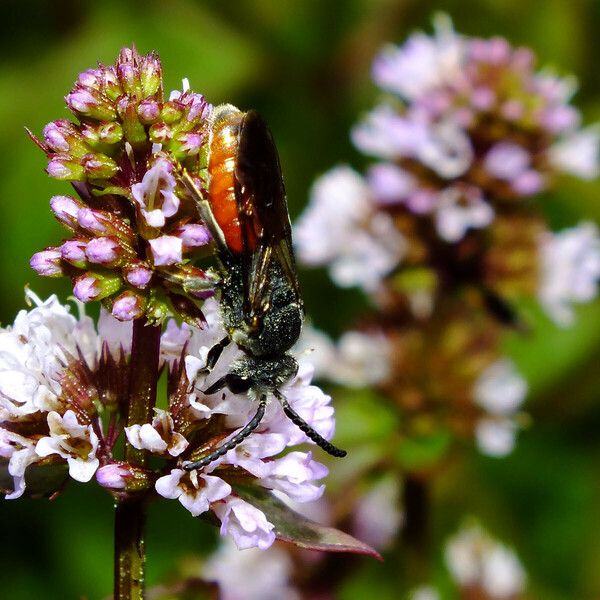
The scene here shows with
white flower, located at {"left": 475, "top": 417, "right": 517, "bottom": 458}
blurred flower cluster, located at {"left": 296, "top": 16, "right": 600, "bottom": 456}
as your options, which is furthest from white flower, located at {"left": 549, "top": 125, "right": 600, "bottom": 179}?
white flower, located at {"left": 475, "top": 417, "right": 517, "bottom": 458}

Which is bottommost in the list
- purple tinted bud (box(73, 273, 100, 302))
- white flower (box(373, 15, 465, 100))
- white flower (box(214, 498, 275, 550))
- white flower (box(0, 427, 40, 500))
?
white flower (box(214, 498, 275, 550))

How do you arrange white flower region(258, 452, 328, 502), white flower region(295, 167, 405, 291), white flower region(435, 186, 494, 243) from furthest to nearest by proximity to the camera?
white flower region(295, 167, 405, 291)
white flower region(435, 186, 494, 243)
white flower region(258, 452, 328, 502)

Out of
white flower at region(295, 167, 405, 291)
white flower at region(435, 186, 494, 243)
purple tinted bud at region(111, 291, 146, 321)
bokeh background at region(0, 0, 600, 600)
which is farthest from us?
bokeh background at region(0, 0, 600, 600)

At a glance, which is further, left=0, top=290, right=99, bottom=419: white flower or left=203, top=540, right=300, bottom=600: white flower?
left=203, top=540, right=300, bottom=600: white flower

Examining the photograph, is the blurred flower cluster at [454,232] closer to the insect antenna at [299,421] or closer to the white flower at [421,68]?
the white flower at [421,68]

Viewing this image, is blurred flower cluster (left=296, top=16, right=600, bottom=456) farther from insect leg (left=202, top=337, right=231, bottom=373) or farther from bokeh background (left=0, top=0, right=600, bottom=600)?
insect leg (left=202, top=337, right=231, bottom=373)

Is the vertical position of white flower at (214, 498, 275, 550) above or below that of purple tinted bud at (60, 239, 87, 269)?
below

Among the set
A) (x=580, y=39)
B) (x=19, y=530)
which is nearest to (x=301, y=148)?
(x=580, y=39)
